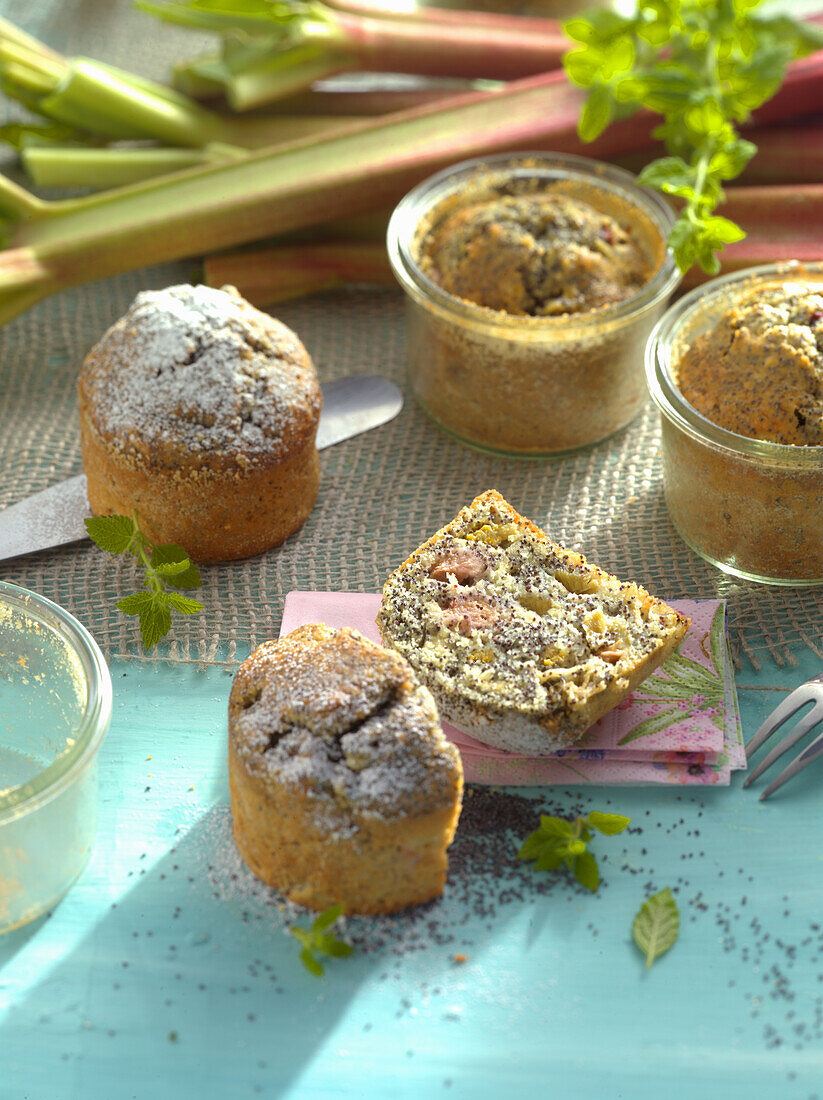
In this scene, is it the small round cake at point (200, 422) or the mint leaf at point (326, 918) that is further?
the small round cake at point (200, 422)

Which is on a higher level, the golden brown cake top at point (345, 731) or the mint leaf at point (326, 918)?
the golden brown cake top at point (345, 731)

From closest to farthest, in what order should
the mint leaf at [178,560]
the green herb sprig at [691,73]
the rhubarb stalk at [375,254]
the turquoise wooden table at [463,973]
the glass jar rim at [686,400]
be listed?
the turquoise wooden table at [463,973], the glass jar rim at [686,400], the mint leaf at [178,560], the green herb sprig at [691,73], the rhubarb stalk at [375,254]

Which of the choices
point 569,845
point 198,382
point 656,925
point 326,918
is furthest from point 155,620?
point 656,925

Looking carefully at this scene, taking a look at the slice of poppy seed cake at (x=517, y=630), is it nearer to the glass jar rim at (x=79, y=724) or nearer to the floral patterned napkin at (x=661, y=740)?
the floral patterned napkin at (x=661, y=740)

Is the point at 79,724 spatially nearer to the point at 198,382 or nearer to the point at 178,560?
the point at 178,560

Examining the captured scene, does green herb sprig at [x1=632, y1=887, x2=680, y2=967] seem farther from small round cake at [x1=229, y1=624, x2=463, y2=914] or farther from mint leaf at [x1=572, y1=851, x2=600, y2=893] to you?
small round cake at [x1=229, y1=624, x2=463, y2=914]

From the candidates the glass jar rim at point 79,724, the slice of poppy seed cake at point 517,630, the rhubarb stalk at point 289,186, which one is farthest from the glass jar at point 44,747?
the rhubarb stalk at point 289,186

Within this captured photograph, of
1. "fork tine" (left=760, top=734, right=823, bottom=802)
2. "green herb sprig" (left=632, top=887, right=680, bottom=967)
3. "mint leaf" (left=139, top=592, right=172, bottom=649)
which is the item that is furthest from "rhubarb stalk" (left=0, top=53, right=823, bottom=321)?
"green herb sprig" (left=632, top=887, right=680, bottom=967)
